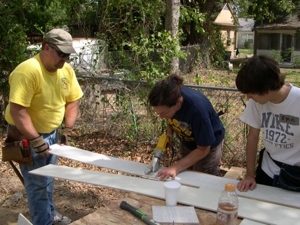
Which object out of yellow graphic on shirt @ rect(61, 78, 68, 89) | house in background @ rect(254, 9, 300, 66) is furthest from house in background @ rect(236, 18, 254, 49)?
yellow graphic on shirt @ rect(61, 78, 68, 89)

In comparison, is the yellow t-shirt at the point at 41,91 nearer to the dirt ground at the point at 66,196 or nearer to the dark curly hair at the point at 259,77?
the dirt ground at the point at 66,196

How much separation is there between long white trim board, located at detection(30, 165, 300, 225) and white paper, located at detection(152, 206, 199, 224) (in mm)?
116

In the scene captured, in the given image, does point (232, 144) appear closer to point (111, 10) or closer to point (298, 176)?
point (298, 176)

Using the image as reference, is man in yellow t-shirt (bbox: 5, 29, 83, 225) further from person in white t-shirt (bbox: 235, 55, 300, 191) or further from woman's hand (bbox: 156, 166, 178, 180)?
person in white t-shirt (bbox: 235, 55, 300, 191)

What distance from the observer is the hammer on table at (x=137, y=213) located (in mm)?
1896

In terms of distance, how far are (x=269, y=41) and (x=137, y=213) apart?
1176 inches

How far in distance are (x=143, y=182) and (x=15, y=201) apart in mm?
2422

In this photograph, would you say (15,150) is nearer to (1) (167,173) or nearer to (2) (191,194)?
(1) (167,173)

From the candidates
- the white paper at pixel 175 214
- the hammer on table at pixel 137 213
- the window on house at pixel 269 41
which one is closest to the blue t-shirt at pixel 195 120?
the white paper at pixel 175 214

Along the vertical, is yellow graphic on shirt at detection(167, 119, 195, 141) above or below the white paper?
above

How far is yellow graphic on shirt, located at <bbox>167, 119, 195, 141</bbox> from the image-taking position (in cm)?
266

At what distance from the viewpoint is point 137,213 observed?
6.53 feet

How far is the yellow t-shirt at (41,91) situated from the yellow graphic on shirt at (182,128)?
101 centimetres

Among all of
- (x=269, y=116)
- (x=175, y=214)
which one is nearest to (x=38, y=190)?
(x=175, y=214)
